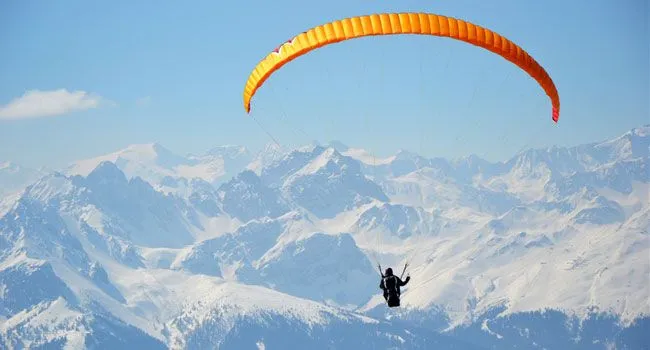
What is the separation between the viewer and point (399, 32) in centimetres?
3712

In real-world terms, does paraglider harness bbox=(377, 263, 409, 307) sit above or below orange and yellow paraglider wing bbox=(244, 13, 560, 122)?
below

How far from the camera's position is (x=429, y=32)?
37.1m

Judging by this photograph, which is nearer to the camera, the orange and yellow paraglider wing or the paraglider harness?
the orange and yellow paraglider wing


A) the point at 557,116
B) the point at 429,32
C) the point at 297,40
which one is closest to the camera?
the point at 429,32

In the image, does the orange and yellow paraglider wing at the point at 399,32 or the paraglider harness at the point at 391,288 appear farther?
the paraglider harness at the point at 391,288

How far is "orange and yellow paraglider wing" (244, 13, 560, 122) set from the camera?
37375 mm

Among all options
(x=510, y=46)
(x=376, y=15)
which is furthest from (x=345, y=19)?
(x=510, y=46)

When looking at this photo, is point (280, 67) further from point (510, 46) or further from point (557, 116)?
point (557, 116)

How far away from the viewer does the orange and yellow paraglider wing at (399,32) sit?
123 feet

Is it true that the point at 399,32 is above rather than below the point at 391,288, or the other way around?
above

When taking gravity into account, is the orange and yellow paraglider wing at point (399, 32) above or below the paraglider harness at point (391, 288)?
above

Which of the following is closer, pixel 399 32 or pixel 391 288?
pixel 399 32

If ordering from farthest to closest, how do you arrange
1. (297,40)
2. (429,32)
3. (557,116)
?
1. (557,116)
2. (297,40)
3. (429,32)

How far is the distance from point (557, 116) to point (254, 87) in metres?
15.9
